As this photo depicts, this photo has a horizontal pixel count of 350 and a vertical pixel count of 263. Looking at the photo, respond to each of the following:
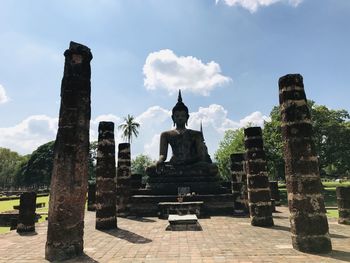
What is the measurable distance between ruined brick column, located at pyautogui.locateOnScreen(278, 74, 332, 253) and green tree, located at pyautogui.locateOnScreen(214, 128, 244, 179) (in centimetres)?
3395

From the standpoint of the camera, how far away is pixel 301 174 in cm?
792

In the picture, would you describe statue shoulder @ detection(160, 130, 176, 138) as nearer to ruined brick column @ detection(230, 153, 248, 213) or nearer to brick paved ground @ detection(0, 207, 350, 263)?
ruined brick column @ detection(230, 153, 248, 213)

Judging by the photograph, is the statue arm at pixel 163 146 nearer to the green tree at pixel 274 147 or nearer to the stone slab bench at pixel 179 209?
the stone slab bench at pixel 179 209

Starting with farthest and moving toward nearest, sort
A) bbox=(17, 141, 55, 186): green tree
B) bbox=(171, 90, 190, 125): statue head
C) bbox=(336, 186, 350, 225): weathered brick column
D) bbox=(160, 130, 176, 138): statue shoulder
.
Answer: bbox=(17, 141, 55, 186): green tree → bbox=(171, 90, 190, 125): statue head → bbox=(160, 130, 176, 138): statue shoulder → bbox=(336, 186, 350, 225): weathered brick column

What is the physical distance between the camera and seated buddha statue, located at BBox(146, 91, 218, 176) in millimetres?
17984

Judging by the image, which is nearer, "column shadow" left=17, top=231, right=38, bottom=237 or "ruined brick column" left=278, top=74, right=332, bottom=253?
"ruined brick column" left=278, top=74, right=332, bottom=253

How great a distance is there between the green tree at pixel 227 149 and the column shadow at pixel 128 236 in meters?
32.5

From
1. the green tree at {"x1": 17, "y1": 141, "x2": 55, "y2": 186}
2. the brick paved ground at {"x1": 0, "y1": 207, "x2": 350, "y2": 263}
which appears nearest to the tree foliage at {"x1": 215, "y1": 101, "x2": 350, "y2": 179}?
the brick paved ground at {"x1": 0, "y1": 207, "x2": 350, "y2": 263}

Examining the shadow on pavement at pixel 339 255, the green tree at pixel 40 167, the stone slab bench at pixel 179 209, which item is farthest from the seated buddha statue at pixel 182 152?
the green tree at pixel 40 167

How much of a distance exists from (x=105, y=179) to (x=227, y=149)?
3547cm

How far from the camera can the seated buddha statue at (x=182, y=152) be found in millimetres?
17984

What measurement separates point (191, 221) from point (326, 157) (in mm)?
28270

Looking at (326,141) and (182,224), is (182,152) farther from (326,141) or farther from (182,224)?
(326,141)

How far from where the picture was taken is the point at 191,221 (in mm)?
11016
